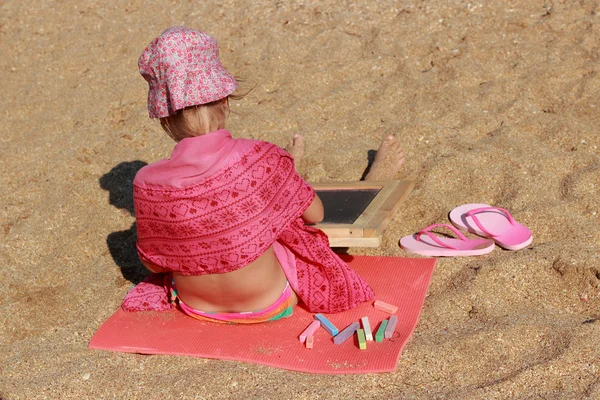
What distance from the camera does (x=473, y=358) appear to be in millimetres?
2516

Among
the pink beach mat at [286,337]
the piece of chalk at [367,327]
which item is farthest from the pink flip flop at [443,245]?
the piece of chalk at [367,327]

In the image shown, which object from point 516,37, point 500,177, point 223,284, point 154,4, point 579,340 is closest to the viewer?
point 579,340

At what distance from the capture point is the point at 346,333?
2.72 m

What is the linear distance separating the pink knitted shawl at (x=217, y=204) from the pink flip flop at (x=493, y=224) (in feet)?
3.02

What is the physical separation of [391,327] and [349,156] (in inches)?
57.8

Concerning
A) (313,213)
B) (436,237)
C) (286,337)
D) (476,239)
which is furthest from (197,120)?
(476,239)

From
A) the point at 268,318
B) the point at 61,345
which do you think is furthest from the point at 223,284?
the point at 61,345

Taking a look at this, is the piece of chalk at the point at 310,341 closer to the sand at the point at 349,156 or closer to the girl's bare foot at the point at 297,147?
the sand at the point at 349,156

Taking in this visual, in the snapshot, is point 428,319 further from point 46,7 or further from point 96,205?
point 46,7

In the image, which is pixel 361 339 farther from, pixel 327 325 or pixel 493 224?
pixel 493 224

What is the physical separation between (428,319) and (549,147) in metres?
1.50

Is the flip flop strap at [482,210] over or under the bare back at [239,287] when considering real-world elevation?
under

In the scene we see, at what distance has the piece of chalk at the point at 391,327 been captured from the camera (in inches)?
106

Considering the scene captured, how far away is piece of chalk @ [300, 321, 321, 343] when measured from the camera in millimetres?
2721
